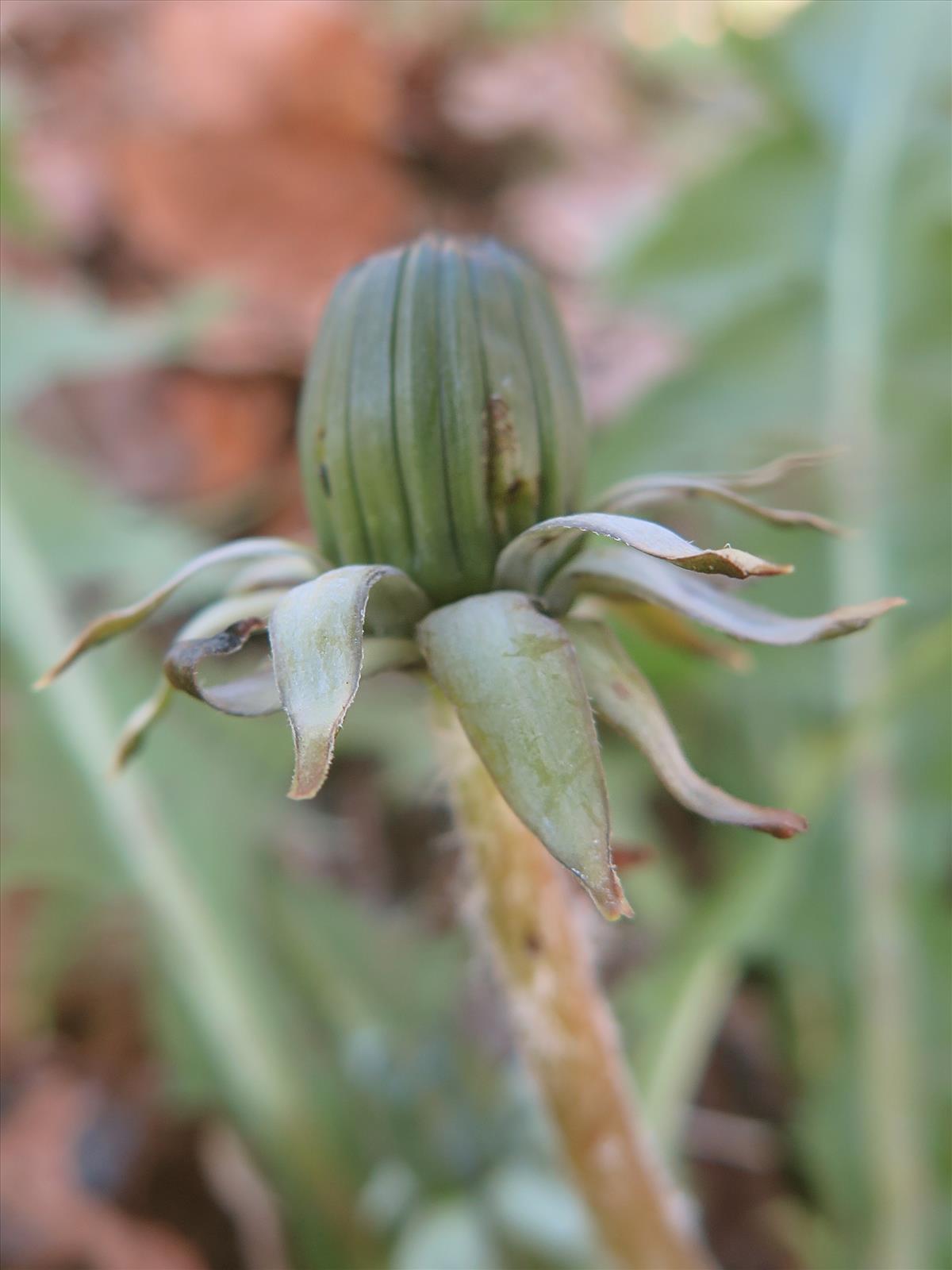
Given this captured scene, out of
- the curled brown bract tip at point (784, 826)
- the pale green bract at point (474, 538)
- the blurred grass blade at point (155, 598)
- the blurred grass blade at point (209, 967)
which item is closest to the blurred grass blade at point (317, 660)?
the pale green bract at point (474, 538)

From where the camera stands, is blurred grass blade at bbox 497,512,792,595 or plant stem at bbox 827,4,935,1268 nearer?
blurred grass blade at bbox 497,512,792,595

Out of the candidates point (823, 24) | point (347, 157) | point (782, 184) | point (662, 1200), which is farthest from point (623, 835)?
point (347, 157)

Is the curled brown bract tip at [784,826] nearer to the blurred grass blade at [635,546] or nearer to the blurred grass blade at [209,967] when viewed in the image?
the blurred grass blade at [635,546]

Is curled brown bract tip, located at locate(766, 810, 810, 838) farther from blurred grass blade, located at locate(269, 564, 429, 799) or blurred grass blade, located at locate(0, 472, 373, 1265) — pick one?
blurred grass blade, located at locate(0, 472, 373, 1265)

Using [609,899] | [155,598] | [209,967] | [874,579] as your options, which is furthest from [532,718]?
[874,579]

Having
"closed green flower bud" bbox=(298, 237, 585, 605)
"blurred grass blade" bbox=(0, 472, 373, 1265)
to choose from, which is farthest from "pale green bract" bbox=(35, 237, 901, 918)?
"blurred grass blade" bbox=(0, 472, 373, 1265)

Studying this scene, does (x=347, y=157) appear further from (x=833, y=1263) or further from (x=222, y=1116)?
(x=833, y=1263)

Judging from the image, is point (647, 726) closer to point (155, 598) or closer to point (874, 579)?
point (155, 598)
